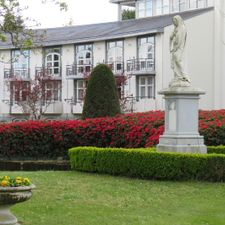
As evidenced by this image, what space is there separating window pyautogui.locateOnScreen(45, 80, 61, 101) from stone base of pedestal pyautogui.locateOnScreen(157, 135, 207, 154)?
32.1 m

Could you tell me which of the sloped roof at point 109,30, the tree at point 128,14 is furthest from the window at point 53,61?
the tree at point 128,14

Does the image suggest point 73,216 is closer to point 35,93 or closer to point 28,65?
point 35,93

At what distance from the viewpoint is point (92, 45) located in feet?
156

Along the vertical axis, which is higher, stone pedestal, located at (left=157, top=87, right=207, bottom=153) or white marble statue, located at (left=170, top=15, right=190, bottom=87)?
white marble statue, located at (left=170, top=15, right=190, bottom=87)

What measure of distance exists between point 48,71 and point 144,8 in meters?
9.32

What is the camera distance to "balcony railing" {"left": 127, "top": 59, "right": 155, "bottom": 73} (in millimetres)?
43656

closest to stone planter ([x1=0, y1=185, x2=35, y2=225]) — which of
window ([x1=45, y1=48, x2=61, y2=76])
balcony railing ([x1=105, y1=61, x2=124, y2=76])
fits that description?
balcony railing ([x1=105, y1=61, x2=124, y2=76])

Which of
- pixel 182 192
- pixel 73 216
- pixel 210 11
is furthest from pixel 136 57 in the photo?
pixel 73 216

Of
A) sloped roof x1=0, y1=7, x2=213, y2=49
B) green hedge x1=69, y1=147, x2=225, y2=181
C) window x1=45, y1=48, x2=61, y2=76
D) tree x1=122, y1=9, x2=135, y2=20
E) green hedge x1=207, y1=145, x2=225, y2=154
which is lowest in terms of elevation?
green hedge x1=69, y1=147, x2=225, y2=181

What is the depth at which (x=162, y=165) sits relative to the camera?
1634 cm

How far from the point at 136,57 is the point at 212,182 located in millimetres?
29586

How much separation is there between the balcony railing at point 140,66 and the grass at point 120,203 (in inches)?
1083

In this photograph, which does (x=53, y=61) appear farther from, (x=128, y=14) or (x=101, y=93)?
(x=101, y=93)

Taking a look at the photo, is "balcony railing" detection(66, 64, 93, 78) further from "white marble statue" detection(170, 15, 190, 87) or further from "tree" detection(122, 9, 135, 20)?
"white marble statue" detection(170, 15, 190, 87)
